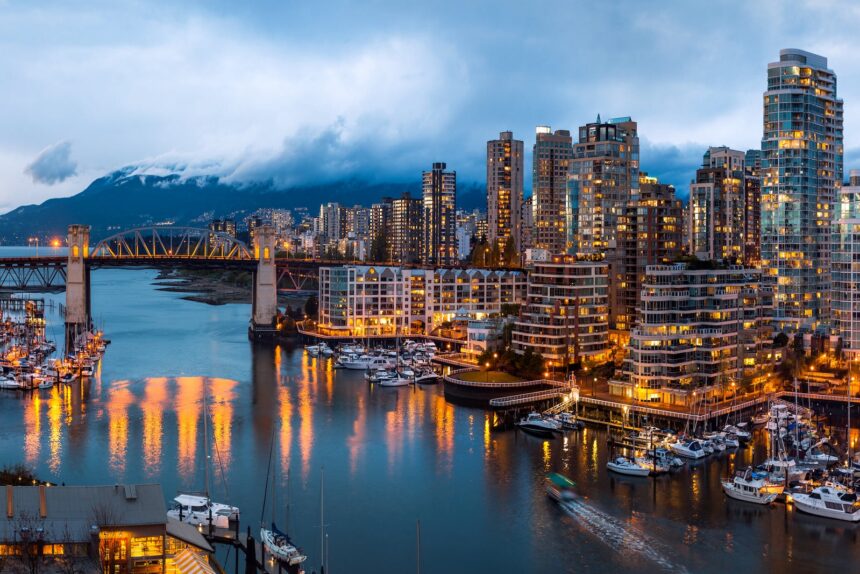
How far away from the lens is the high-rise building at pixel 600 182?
50906mm

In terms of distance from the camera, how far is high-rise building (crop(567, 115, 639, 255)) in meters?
50.9

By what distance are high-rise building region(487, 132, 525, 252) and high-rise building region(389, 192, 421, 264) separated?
17.1 meters

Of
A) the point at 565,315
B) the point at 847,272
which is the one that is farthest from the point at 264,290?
the point at 847,272

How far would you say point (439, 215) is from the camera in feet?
334

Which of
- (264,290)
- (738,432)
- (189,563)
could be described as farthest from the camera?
(264,290)

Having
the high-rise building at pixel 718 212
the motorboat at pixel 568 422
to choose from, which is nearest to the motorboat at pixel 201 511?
the motorboat at pixel 568 422

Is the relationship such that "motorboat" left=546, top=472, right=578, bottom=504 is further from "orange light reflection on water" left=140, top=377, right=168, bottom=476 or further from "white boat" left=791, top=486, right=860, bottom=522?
"orange light reflection on water" left=140, top=377, right=168, bottom=476

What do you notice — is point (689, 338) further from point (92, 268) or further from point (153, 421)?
point (92, 268)

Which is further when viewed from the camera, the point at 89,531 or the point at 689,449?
the point at 689,449

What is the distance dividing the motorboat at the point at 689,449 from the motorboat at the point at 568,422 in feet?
12.7

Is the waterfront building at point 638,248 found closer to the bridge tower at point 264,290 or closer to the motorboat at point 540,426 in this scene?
the motorboat at point 540,426

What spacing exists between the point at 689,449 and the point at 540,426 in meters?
4.82

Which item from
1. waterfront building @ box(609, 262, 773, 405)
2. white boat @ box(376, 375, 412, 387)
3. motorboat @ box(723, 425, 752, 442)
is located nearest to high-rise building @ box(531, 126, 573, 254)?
white boat @ box(376, 375, 412, 387)

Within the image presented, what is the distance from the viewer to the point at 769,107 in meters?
44.5
